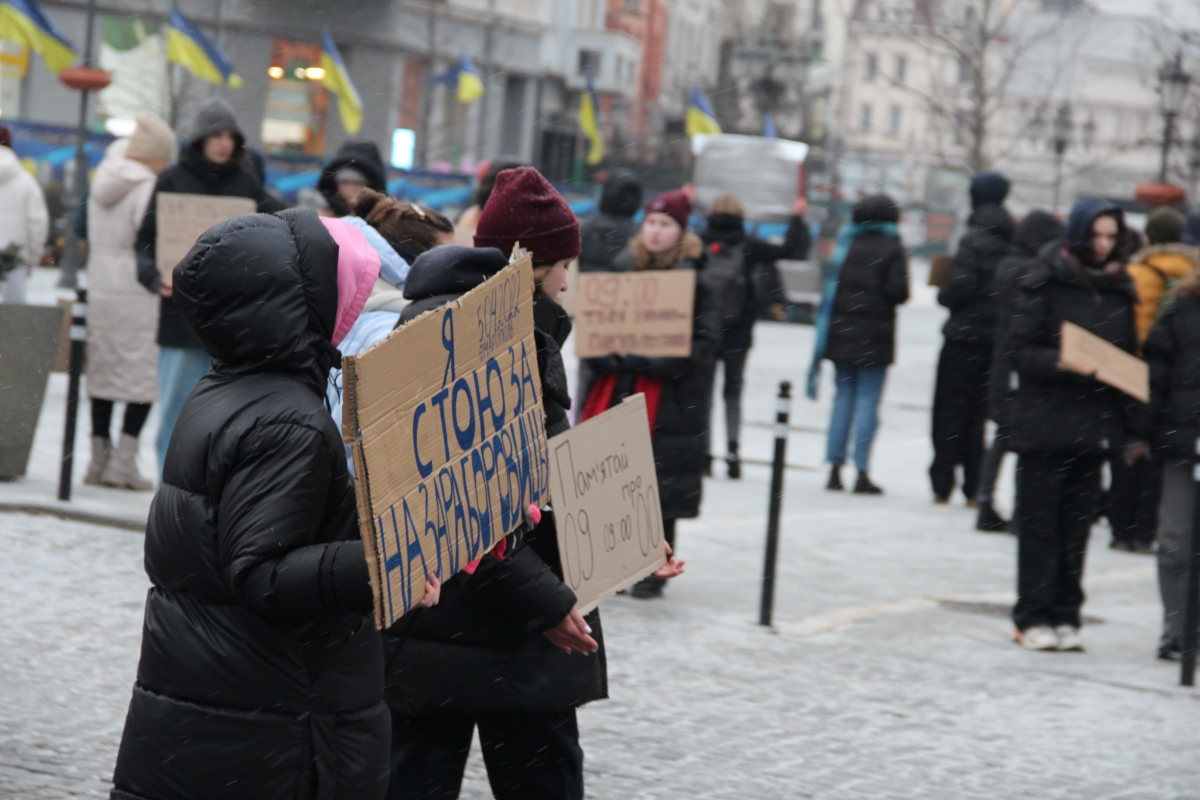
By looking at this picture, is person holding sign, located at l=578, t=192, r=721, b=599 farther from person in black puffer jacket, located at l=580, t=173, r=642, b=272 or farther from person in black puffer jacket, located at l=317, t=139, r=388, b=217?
person in black puffer jacket, located at l=580, t=173, r=642, b=272

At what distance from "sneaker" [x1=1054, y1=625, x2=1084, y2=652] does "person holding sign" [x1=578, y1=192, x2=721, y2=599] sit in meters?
1.81

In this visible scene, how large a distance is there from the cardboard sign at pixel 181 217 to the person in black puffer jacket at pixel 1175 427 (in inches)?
184

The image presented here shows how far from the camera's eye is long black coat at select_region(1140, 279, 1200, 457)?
24.6 ft

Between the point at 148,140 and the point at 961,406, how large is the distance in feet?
19.3

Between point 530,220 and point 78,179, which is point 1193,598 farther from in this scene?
point 78,179

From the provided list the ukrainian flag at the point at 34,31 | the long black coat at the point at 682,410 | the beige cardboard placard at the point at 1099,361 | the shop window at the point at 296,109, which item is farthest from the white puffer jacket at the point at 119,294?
the shop window at the point at 296,109

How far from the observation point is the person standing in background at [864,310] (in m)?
12.3

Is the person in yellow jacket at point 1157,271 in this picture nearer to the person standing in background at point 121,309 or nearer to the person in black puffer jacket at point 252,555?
the person standing in background at point 121,309

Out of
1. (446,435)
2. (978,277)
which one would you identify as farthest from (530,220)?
(978,277)

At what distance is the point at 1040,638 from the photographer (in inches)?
307

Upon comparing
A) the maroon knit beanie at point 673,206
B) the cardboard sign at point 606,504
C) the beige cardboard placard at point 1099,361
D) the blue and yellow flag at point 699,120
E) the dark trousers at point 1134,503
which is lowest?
the dark trousers at point 1134,503

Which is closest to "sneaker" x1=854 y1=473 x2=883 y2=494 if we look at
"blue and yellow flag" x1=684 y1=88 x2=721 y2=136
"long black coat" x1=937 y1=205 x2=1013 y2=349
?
"long black coat" x1=937 y1=205 x2=1013 y2=349

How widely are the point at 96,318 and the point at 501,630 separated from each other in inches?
262

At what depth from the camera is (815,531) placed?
10.8 meters
